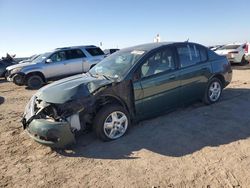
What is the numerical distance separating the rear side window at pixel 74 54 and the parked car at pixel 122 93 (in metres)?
7.58

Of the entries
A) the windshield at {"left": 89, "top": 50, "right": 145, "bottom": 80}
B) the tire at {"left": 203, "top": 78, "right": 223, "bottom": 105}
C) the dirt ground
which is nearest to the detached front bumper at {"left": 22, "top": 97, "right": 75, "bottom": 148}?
the dirt ground

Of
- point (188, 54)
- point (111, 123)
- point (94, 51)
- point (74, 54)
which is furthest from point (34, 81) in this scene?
point (111, 123)

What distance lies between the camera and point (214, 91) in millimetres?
6977

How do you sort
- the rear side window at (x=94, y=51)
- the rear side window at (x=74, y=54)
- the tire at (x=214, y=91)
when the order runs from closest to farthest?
the tire at (x=214, y=91)
the rear side window at (x=74, y=54)
the rear side window at (x=94, y=51)

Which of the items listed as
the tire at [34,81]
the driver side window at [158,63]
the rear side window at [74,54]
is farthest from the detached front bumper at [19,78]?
the driver side window at [158,63]

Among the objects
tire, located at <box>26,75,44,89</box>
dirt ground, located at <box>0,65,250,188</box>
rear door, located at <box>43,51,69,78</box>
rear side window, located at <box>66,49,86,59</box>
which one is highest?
rear side window, located at <box>66,49,86,59</box>

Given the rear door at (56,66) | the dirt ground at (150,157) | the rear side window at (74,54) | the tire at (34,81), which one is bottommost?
the dirt ground at (150,157)

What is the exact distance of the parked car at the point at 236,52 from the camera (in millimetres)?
15766

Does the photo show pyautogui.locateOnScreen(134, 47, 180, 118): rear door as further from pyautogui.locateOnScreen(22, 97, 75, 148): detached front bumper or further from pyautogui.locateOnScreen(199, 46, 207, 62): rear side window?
pyautogui.locateOnScreen(22, 97, 75, 148): detached front bumper

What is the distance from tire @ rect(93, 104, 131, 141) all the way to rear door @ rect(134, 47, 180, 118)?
1.28ft

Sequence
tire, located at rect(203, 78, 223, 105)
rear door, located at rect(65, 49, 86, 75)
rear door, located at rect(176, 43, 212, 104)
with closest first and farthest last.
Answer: rear door, located at rect(176, 43, 212, 104), tire, located at rect(203, 78, 223, 105), rear door, located at rect(65, 49, 86, 75)

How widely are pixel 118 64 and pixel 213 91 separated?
2633 millimetres

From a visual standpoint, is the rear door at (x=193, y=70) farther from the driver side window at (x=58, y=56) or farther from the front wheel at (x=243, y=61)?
the front wheel at (x=243, y=61)

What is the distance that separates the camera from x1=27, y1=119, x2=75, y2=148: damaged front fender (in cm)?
443
